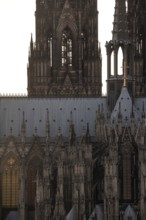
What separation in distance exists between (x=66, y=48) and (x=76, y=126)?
784 inches

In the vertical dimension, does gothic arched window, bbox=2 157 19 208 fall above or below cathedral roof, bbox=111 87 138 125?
below

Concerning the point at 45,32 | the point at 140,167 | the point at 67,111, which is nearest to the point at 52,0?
the point at 45,32

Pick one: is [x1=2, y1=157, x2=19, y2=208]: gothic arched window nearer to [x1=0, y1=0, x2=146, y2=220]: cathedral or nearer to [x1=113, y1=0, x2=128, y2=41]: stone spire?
[x1=0, y1=0, x2=146, y2=220]: cathedral

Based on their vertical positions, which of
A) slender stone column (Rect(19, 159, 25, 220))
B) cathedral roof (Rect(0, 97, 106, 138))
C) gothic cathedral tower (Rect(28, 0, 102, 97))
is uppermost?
gothic cathedral tower (Rect(28, 0, 102, 97))

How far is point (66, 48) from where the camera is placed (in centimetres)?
9906

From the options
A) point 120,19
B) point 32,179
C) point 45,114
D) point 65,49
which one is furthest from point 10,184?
point 65,49

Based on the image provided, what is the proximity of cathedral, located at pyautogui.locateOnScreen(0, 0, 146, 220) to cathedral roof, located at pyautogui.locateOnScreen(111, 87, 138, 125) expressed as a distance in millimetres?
80

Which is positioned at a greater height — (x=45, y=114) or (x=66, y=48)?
(x=66, y=48)

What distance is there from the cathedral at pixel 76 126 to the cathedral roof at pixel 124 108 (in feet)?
0.26

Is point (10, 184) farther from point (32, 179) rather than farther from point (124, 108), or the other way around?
point (124, 108)

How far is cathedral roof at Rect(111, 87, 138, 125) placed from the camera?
73.9 metres

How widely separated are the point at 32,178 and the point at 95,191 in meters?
10.4

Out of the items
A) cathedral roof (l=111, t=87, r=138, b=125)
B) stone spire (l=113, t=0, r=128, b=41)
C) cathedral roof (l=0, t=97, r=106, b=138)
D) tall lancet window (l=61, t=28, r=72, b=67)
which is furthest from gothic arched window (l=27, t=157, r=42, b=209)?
tall lancet window (l=61, t=28, r=72, b=67)

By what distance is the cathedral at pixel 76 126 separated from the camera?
67.9m
